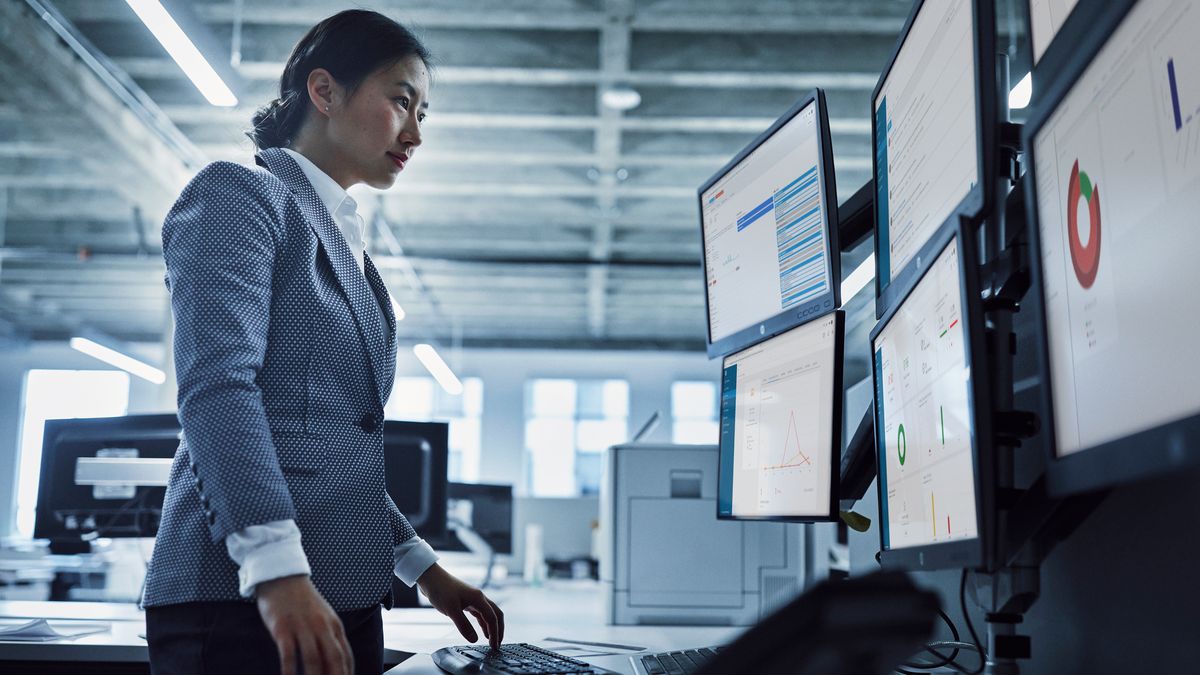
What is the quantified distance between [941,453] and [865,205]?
612 mm

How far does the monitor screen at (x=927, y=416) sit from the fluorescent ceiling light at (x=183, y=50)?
2538 mm

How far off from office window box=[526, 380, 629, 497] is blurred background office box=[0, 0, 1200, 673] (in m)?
0.97

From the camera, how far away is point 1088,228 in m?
0.64

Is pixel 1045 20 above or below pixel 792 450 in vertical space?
above

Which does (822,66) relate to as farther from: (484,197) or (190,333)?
(190,333)

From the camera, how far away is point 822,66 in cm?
503

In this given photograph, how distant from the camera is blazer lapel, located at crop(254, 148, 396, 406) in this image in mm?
1150

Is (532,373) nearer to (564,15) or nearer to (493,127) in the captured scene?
(493,127)

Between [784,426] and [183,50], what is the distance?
2.52 m

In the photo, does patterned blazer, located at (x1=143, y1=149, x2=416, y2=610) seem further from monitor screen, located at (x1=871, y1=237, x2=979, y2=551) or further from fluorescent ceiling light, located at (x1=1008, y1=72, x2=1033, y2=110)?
fluorescent ceiling light, located at (x1=1008, y1=72, x2=1033, y2=110)

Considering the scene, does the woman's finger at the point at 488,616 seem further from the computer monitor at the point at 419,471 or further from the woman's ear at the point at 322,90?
the computer monitor at the point at 419,471

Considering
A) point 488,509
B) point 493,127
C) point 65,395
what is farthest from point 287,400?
point 65,395

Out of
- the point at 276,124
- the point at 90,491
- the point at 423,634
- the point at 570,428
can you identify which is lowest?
the point at 423,634

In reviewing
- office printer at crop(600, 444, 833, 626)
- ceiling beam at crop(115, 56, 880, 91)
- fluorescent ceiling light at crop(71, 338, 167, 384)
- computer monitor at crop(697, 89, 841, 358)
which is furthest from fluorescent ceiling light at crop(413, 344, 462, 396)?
computer monitor at crop(697, 89, 841, 358)
